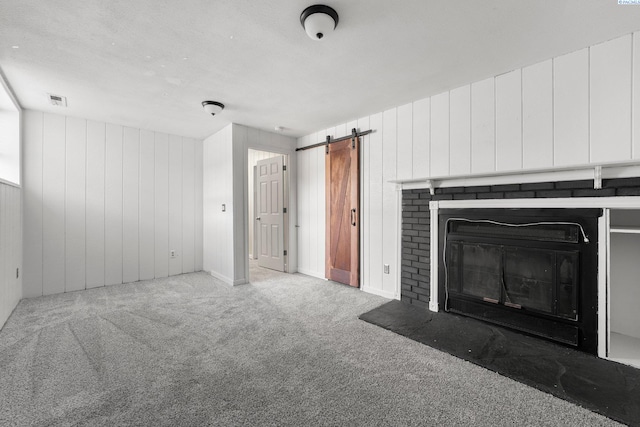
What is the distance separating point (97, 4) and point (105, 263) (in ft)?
12.0

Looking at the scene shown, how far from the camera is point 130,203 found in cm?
432

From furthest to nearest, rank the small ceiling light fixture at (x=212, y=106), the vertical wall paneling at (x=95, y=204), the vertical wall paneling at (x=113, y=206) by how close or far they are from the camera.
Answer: the vertical wall paneling at (x=113, y=206)
the vertical wall paneling at (x=95, y=204)
the small ceiling light fixture at (x=212, y=106)

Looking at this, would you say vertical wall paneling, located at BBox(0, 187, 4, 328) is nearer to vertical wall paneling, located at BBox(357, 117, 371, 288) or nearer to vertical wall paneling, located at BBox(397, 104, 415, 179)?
vertical wall paneling, located at BBox(357, 117, 371, 288)

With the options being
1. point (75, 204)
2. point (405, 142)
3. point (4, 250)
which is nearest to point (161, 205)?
point (75, 204)

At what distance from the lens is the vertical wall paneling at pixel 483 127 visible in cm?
271

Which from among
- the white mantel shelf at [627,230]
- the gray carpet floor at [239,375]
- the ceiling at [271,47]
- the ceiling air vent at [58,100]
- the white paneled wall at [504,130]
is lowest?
the gray carpet floor at [239,375]

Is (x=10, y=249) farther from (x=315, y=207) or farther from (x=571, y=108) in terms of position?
(x=571, y=108)

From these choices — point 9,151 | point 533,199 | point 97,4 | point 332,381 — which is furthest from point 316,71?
point 9,151

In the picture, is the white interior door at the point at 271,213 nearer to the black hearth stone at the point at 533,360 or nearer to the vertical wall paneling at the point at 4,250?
the black hearth stone at the point at 533,360

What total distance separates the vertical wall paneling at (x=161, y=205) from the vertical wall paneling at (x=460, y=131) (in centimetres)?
437

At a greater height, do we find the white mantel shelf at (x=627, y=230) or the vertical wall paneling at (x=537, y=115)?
the vertical wall paneling at (x=537, y=115)

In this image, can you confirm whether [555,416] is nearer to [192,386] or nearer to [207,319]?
[192,386]

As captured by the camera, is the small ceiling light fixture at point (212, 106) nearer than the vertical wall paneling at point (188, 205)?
Yes

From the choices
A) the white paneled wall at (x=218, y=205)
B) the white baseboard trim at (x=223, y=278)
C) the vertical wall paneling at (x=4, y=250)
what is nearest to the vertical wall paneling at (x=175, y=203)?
the white paneled wall at (x=218, y=205)
